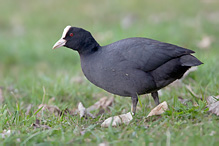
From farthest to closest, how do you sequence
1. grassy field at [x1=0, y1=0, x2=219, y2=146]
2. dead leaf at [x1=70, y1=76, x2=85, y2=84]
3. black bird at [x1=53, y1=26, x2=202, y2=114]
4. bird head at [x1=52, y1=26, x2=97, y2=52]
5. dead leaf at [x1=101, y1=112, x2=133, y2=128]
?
dead leaf at [x1=70, y1=76, x2=85, y2=84] → bird head at [x1=52, y1=26, x2=97, y2=52] → black bird at [x1=53, y1=26, x2=202, y2=114] → dead leaf at [x1=101, y1=112, x2=133, y2=128] → grassy field at [x1=0, y1=0, x2=219, y2=146]

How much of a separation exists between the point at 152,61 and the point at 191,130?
998 mm

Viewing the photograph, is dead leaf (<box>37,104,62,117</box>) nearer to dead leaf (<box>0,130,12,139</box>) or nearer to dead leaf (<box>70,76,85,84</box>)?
dead leaf (<box>0,130,12,139</box>)

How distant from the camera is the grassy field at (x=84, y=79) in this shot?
10.2 ft

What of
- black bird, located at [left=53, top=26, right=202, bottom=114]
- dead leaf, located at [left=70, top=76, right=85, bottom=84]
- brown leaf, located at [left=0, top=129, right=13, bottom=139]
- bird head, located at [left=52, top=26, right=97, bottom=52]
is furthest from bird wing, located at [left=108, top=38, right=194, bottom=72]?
dead leaf, located at [left=70, top=76, right=85, bottom=84]

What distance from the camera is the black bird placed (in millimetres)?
3748

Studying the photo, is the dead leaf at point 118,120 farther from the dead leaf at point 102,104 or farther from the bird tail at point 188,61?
the dead leaf at point 102,104

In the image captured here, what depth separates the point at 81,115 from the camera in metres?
3.95

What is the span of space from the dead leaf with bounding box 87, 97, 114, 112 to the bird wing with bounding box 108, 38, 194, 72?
40.8 inches

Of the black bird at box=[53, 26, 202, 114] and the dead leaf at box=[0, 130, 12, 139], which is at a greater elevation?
the black bird at box=[53, 26, 202, 114]

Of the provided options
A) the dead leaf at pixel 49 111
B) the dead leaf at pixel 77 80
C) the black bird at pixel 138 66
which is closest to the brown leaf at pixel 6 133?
the dead leaf at pixel 49 111

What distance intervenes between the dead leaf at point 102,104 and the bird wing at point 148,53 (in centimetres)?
104

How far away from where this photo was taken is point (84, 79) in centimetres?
595

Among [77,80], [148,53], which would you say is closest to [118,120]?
[148,53]

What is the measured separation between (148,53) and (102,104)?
4.04 feet
